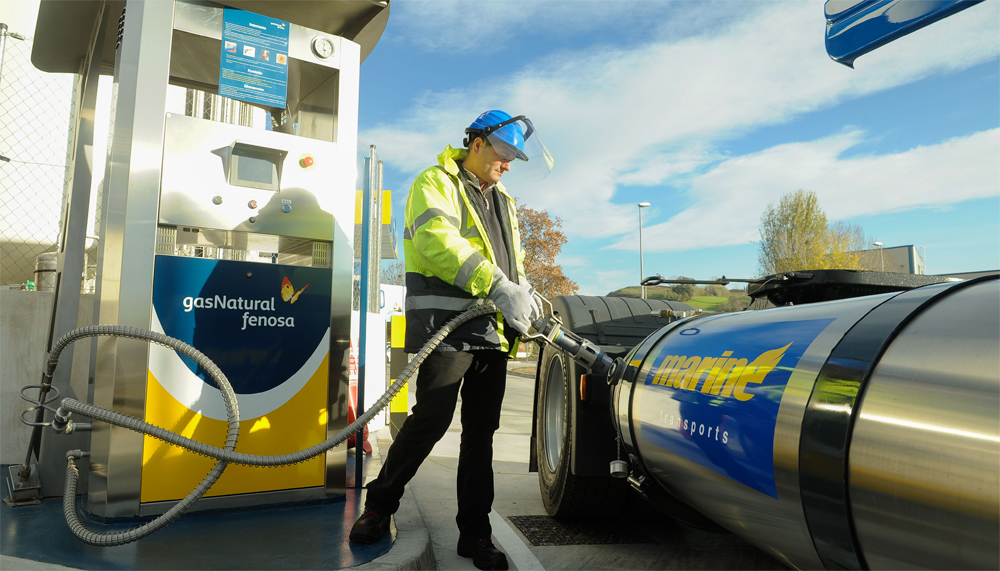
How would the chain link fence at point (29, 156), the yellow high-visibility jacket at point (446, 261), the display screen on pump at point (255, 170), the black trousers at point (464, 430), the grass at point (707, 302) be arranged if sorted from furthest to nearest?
1. the chain link fence at point (29, 156)
2. the display screen on pump at point (255, 170)
3. the grass at point (707, 302)
4. the black trousers at point (464, 430)
5. the yellow high-visibility jacket at point (446, 261)

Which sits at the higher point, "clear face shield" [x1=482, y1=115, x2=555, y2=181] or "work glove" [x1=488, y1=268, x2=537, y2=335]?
"clear face shield" [x1=482, y1=115, x2=555, y2=181]

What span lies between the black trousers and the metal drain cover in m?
0.56

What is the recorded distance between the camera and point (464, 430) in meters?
2.90

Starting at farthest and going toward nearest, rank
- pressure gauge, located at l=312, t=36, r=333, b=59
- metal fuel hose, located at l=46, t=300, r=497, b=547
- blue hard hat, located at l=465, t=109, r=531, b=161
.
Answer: pressure gauge, located at l=312, t=36, r=333, b=59 → blue hard hat, located at l=465, t=109, r=531, b=161 → metal fuel hose, located at l=46, t=300, r=497, b=547

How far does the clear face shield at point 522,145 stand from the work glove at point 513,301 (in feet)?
2.12

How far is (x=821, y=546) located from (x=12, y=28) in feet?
35.9

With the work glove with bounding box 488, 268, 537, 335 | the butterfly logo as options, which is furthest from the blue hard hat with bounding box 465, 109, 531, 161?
the butterfly logo

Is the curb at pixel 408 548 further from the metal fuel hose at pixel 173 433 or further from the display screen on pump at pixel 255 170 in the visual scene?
the display screen on pump at pixel 255 170

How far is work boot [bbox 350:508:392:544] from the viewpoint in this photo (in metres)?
2.63

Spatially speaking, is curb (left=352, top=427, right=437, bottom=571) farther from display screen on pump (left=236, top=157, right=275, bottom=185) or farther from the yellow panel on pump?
display screen on pump (left=236, top=157, right=275, bottom=185)

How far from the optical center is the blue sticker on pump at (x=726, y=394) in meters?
1.66

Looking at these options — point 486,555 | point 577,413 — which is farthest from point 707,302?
point 486,555

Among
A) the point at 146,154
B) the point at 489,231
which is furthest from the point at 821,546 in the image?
the point at 146,154

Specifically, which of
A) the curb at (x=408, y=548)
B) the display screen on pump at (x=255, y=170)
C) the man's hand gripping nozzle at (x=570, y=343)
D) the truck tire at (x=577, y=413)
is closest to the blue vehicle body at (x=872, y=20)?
the truck tire at (x=577, y=413)
